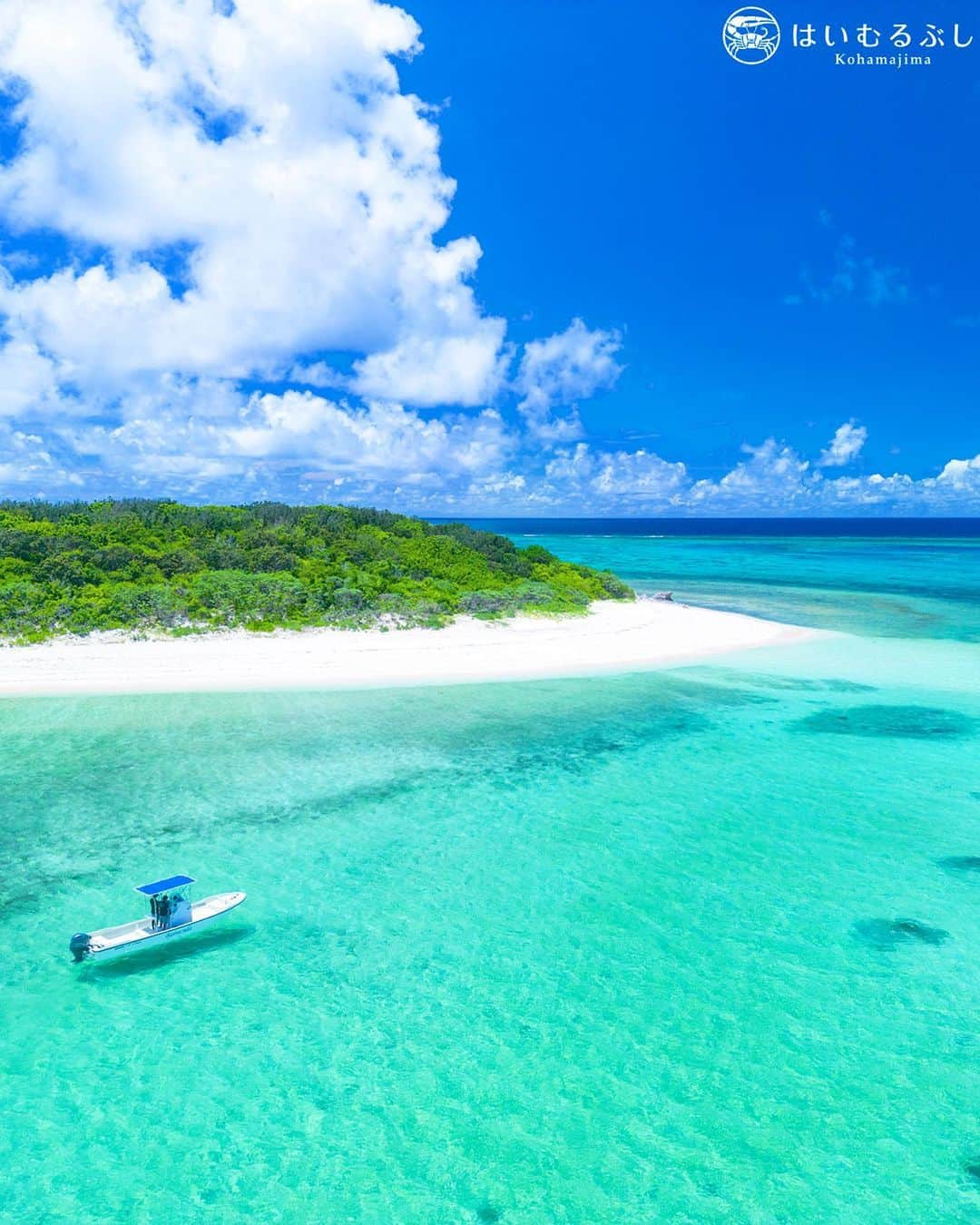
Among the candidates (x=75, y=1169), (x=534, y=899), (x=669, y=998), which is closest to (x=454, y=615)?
(x=534, y=899)

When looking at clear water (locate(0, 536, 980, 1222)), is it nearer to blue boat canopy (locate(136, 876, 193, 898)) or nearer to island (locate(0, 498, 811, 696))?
blue boat canopy (locate(136, 876, 193, 898))

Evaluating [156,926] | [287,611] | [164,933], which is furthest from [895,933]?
[287,611]

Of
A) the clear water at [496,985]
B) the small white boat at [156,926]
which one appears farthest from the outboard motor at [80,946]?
the clear water at [496,985]

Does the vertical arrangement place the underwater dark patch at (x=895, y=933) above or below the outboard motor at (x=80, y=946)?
below

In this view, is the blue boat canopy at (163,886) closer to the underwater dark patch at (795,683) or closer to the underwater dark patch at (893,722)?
the underwater dark patch at (893,722)

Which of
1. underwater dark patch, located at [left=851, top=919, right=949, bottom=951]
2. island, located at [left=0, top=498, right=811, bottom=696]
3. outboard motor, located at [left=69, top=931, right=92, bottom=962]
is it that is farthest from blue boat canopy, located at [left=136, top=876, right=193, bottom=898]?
island, located at [left=0, top=498, right=811, bottom=696]

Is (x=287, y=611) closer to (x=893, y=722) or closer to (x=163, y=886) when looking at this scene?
(x=163, y=886)
